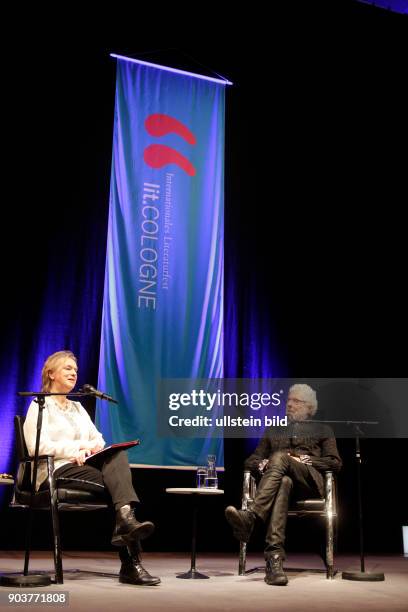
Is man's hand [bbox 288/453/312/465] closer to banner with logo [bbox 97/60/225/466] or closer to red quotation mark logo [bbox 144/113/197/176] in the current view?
banner with logo [bbox 97/60/225/466]

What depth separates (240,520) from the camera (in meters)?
3.32

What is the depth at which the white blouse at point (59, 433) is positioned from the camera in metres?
3.14

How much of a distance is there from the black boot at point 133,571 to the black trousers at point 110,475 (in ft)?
0.73

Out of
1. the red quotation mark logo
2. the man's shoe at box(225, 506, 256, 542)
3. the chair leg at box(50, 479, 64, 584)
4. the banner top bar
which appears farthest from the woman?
the banner top bar

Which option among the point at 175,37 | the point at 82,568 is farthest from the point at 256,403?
the point at 175,37

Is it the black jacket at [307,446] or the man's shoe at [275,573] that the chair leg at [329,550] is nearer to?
the black jacket at [307,446]

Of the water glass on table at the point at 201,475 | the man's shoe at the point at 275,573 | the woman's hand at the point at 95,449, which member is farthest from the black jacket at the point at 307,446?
the woman's hand at the point at 95,449

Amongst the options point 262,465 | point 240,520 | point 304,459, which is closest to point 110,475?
point 240,520

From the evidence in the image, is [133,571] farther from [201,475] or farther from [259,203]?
[259,203]

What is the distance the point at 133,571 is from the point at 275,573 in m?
0.64

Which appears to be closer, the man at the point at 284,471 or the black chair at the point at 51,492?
the black chair at the point at 51,492

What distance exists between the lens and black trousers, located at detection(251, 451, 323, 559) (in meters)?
3.31

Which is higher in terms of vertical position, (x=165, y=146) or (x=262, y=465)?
(x=165, y=146)

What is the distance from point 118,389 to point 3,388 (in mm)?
746
